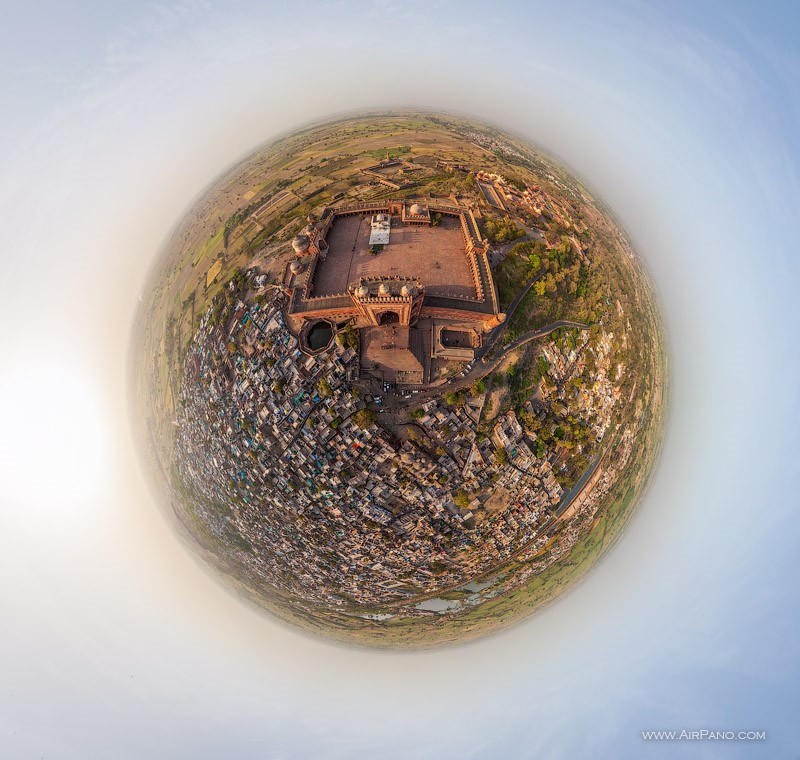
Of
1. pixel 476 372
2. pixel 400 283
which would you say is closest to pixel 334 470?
pixel 476 372

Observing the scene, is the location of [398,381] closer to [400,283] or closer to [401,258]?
[400,283]

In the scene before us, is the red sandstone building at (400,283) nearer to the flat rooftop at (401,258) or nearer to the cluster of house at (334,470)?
the flat rooftop at (401,258)

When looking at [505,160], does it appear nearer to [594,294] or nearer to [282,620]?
[594,294]

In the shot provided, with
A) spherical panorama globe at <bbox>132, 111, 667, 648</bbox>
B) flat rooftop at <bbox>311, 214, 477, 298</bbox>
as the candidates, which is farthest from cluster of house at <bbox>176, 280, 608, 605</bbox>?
flat rooftop at <bbox>311, 214, 477, 298</bbox>

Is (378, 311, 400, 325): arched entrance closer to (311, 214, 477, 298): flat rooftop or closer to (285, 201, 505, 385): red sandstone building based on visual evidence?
(285, 201, 505, 385): red sandstone building

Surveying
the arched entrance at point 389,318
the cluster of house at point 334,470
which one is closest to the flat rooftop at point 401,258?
the arched entrance at point 389,318
